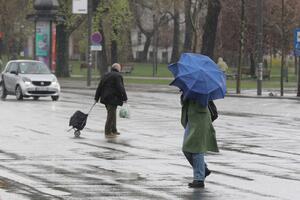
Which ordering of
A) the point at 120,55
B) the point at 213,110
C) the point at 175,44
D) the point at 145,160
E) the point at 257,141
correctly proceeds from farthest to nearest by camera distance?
the point at 175,44, the point at 120,55, the point at 257,141, the point at 145,160, the point at 213,110

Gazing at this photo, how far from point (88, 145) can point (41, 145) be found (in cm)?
98

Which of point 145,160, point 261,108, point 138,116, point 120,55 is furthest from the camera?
point 120,55

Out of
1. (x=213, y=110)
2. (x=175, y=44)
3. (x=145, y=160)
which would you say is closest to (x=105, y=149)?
(x=145, y=160)

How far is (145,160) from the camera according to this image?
15234 mm

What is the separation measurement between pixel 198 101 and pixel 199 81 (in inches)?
11.4

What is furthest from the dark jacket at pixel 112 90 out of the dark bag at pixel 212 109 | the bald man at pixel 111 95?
the dark bag at pixel 212 109

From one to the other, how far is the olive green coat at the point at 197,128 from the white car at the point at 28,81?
906 inches

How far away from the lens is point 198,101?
39.7 ft

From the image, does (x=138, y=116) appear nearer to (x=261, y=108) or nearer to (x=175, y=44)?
(x=261, y=108)

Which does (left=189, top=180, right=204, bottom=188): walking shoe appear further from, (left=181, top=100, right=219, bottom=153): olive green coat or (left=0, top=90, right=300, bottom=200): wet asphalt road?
(left=181, top=100, right=219, bottom=153): olive green coat

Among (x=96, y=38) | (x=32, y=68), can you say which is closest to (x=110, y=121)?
(x=32, y=68)

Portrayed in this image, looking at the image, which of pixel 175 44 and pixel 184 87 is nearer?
pixel 184 87

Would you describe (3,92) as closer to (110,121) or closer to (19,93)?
(19,93)

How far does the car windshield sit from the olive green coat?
24.3 metres
